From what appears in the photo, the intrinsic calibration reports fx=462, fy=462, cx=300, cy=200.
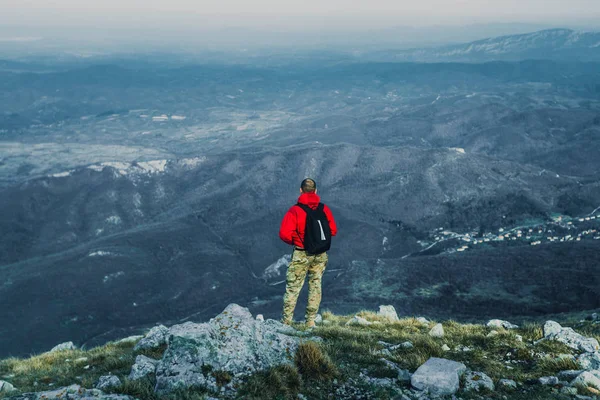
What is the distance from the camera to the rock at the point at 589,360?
332 inches

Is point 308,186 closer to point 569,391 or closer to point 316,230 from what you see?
point 316,230

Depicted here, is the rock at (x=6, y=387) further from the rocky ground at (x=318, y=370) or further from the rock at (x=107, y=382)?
the rock at (x=107, y=382)

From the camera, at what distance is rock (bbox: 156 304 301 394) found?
23.0 ft

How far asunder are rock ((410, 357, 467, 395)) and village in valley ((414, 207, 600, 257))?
7213cm

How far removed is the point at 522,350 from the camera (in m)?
9.00

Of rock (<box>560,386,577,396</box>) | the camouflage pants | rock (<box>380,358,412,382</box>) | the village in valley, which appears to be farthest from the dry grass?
the village in valley

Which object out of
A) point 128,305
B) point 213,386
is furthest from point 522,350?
point 128,305

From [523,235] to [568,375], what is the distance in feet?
264

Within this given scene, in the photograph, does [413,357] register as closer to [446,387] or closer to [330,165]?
[446,387]

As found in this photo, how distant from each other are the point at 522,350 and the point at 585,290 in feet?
158

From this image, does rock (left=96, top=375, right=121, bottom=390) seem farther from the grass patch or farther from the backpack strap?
the backpack strap

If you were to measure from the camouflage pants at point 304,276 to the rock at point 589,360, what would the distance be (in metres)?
5.88

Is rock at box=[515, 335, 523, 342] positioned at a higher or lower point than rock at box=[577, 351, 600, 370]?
lower

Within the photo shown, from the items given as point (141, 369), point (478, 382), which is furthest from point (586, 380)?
point (141, 369)
